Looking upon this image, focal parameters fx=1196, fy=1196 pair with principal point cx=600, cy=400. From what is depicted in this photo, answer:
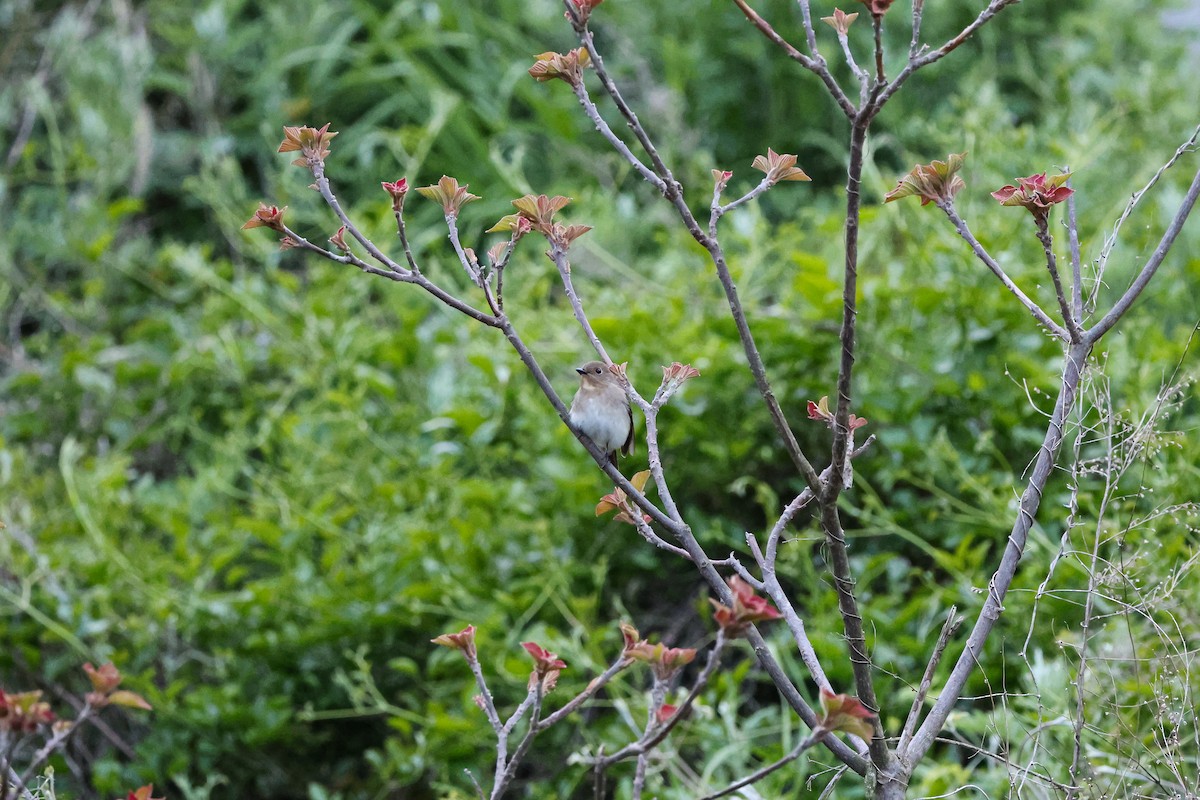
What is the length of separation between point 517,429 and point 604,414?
812 mm

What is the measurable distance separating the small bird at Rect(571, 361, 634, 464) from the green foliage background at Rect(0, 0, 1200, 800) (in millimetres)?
338

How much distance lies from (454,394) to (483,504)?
539 millimetres

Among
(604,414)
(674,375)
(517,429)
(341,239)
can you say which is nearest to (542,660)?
(674,375)

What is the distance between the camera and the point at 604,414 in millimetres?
2395

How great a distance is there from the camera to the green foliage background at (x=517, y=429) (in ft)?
8.23

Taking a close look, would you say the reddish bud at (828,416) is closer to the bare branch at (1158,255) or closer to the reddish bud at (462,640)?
the bare branch at (1158,255)

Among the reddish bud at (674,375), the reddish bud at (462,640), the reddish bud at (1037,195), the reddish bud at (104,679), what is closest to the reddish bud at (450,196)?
the reddish bud at (674,375)

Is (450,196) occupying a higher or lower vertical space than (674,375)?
higher

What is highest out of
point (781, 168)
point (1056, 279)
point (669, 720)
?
point (781, 168)

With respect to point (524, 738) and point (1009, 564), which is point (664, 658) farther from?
point (1009, 564)

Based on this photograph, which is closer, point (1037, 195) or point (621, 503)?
point (1037, 195)

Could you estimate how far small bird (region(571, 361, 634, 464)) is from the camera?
94.3 inches

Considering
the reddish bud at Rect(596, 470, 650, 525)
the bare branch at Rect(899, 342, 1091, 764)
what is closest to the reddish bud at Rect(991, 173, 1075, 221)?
the bare branch at Rect(899, 342, 1091, 764)

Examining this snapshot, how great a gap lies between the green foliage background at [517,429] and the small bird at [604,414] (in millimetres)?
338
